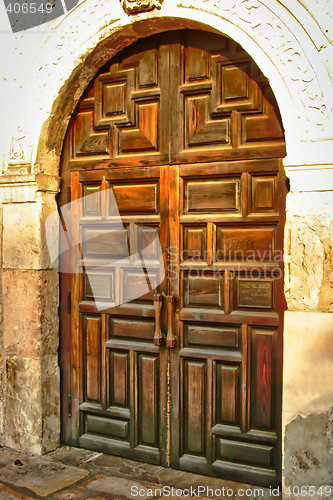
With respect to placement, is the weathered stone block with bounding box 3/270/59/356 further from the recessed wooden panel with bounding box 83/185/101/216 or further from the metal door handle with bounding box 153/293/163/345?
the metal door handle with bounding box 153/293/163/345

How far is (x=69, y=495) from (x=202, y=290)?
1.49m

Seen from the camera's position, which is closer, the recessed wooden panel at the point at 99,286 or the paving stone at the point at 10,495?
the paving stone at the point at 10,495

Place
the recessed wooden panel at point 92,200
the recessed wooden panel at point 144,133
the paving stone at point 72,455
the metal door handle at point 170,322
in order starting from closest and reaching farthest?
the metal door handle at point 170,322 < the recessed wooden panel at point 144,133 < the paving stone at point 72,455 < the recessed wooden panel at point 92,200

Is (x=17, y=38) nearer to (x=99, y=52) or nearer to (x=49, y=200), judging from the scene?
(x=99, y=52)

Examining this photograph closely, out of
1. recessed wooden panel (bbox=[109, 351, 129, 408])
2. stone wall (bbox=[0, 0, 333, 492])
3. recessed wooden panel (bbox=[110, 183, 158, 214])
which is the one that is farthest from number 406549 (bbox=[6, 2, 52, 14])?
recessed wooden panel (bbox=[109, 351, 129, 408])

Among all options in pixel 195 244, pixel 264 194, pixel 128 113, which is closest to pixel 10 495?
pixel 195 244

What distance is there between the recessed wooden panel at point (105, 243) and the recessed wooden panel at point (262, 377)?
3.56ft

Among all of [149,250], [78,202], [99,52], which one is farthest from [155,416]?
[99,52]

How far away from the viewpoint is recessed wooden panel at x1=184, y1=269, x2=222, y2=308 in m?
2.82

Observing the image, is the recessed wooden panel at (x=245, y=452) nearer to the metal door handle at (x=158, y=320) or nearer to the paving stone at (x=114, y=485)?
the paving stone at (x=114, y=485)

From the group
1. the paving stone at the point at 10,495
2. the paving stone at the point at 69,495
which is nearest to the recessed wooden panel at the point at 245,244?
the paving stone at the point at 69,495

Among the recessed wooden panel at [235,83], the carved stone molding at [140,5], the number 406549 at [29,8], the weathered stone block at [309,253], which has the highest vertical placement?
→ the number 406549 at [29,8]

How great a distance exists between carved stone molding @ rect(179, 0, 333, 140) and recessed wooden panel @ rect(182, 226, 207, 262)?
895 mm

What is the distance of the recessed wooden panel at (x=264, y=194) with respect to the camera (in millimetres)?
2658
